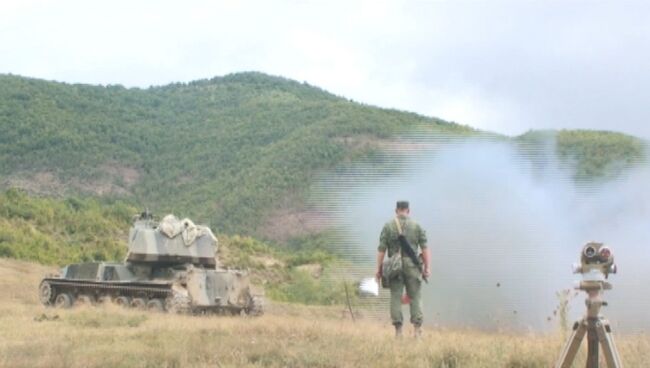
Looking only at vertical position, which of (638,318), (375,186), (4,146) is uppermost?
(4,146)

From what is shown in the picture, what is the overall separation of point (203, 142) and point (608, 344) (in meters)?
60.5

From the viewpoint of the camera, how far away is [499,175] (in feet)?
79.4

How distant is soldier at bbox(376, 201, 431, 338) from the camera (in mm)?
11875

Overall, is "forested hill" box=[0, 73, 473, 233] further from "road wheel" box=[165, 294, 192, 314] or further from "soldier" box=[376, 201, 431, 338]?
"soldier" box=[376, 201, 431, 338]

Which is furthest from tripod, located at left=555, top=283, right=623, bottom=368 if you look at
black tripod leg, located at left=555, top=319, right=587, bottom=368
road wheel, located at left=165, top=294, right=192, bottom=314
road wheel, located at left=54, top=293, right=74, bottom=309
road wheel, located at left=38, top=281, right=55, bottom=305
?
road wheel, located at left=38, top=281, right=55, bottom=305

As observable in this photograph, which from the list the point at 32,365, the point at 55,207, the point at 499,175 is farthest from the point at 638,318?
the point at 55,207

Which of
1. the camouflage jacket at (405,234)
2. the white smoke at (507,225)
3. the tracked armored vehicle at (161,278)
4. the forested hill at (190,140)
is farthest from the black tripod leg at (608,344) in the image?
the forested hill at (190,140)

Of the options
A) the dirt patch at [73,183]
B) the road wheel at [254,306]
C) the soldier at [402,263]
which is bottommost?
the road wheel at [254,306]

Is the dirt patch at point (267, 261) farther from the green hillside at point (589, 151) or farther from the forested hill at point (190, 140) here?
the green hillside at point (589, 151)

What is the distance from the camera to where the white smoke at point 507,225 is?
19625 millimetres

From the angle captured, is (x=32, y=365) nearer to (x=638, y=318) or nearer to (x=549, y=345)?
(x=549, y=345)

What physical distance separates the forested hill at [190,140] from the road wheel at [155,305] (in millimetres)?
13209

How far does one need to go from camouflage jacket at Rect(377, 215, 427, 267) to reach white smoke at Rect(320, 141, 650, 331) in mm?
5543

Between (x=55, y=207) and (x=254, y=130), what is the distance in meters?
19.5
